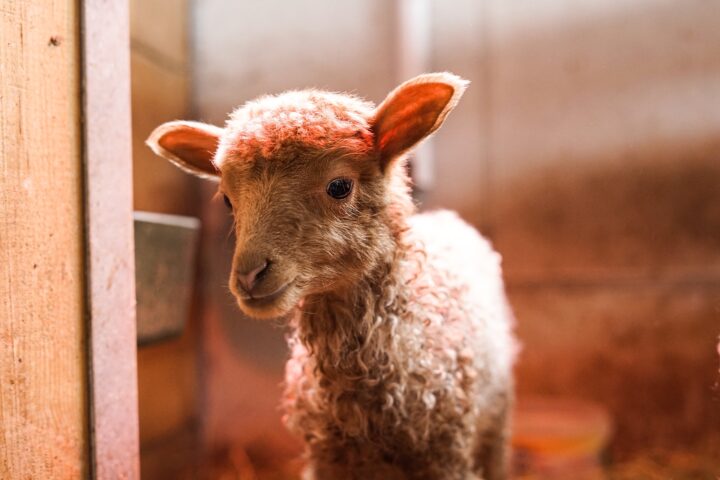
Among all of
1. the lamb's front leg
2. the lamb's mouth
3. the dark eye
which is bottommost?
the lamb's front leg

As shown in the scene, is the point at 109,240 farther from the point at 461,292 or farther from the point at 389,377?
the point at 461,292

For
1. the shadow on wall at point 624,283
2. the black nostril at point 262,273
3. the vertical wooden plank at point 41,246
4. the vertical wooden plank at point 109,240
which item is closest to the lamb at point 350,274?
the black nostril at point 262,273

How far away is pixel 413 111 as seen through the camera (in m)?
1.84

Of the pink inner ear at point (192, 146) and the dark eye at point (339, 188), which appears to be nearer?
the dark eye at point (339, 188)

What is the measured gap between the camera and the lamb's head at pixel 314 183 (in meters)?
1.66

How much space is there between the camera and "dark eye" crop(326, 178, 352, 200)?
5.85ft

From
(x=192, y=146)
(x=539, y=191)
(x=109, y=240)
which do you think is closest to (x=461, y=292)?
(x=192, y=146)

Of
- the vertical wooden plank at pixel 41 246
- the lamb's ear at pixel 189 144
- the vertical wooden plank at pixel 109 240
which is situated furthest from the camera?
the lamb's ear at pixel 189 144

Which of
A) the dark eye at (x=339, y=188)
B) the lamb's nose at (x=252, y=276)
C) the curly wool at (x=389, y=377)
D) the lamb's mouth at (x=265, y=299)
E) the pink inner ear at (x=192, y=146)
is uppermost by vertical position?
the pink inner ear at (x=192, y=146)


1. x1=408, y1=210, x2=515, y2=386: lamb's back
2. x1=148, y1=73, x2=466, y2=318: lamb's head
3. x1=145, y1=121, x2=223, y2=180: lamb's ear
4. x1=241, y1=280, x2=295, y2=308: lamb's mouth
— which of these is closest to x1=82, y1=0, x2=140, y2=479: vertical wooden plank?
x1=145, y1=121, x2=223, y2=180: lamb's ear

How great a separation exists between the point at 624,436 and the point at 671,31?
255 cm

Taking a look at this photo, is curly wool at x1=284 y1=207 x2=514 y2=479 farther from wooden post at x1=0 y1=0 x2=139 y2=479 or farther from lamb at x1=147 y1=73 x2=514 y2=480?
wooden post at x1=0 y1=0 x2=139 y2=479

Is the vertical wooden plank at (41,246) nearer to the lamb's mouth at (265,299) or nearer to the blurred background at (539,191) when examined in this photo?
the lamb's mouth at (265,299)

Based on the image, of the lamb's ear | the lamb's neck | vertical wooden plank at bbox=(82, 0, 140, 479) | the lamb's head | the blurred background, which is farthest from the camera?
the blurred background
